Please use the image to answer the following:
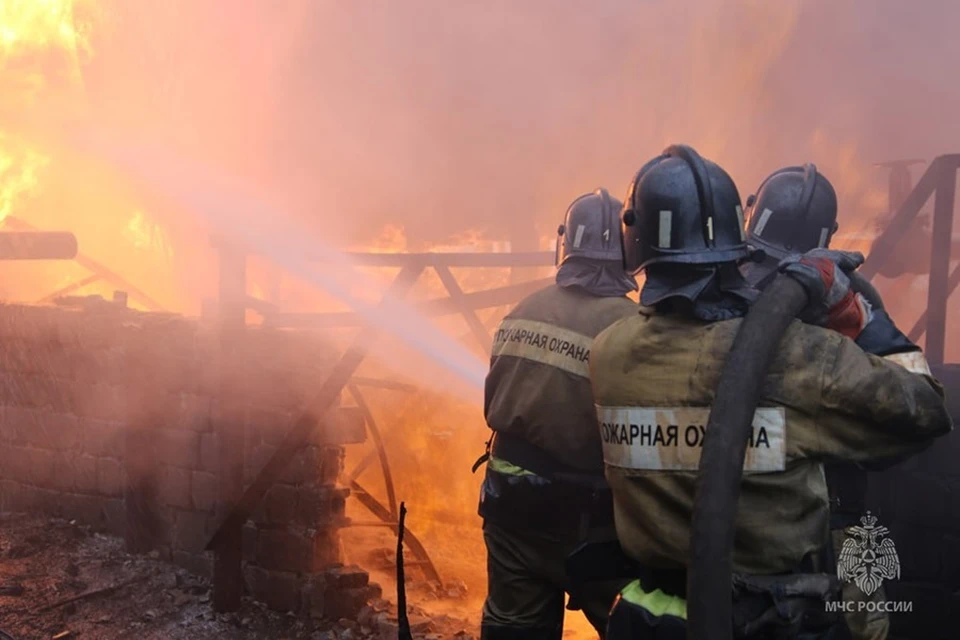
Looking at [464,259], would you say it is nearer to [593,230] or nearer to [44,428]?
[593,230]

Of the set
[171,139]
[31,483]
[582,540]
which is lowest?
[31,483]

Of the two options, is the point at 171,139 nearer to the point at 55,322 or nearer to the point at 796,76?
the point at 55,322

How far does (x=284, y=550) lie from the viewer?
5.40 metres

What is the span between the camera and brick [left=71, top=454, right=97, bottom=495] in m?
6.47

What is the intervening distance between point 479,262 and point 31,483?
15.0 feet

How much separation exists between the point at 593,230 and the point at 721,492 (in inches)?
72.9

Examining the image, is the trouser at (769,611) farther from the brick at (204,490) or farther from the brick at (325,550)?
the brick at (204,490)

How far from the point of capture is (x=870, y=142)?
505 inches

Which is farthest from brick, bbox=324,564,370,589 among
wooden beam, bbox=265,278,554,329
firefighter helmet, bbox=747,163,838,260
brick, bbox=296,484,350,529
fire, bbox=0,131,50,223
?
fire, bbox=0,131,50,223

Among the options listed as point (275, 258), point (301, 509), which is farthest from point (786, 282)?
point (275, 258)

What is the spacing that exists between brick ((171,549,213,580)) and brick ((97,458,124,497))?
824 mm

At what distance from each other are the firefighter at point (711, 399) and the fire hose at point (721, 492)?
11cm

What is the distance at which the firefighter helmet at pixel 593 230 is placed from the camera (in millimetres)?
3533

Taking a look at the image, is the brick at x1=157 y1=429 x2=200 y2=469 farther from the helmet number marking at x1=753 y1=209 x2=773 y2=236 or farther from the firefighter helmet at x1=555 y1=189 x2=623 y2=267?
the helmet number marking at x1=753 y1=209 x2=773 y2=236
